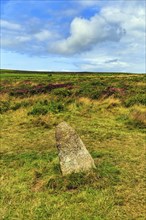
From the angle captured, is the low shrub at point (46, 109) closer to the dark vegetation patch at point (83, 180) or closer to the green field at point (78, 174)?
the green field at point (78, 174)

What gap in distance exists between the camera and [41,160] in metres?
9.59

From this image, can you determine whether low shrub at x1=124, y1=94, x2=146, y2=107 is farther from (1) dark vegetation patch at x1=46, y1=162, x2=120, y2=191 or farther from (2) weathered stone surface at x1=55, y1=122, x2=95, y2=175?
(1) dark vegetation patch at x1=46, y1=162, x2=120, y2=191

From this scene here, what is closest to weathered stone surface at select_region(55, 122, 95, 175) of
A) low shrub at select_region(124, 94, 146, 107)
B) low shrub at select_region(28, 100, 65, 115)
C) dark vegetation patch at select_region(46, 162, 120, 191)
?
dark vegetation patch at select_region(46, 162, 120, 191)

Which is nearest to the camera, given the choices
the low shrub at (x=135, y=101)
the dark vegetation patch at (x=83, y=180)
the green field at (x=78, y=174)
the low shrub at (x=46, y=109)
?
the green field at (x=78, y=174)

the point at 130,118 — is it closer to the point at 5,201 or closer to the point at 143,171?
the point at 143,171

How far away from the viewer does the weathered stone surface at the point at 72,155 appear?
8180 mm

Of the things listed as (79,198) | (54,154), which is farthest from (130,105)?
(79,198)

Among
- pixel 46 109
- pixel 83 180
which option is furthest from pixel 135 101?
pixel 83 180

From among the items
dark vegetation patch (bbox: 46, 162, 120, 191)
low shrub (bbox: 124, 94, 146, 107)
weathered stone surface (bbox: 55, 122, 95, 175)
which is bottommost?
dark vegetation patch (bbox: 46, 162, 120, 191)

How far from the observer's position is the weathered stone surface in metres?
8.18

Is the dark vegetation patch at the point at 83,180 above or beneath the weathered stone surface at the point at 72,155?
beneath

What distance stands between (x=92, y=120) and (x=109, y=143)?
179 inches

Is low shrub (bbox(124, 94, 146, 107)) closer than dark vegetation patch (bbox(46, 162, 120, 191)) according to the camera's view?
No

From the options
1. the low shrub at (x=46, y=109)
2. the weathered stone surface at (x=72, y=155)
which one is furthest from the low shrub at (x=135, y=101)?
the weathered stone surface at (x=72, y=155)
